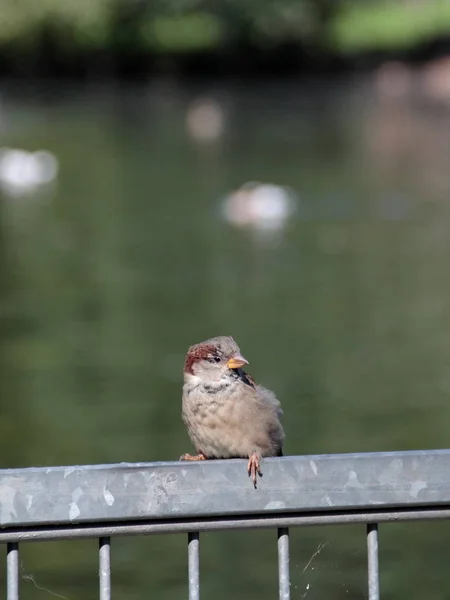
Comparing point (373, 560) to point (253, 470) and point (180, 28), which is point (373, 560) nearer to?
point (253, 470)

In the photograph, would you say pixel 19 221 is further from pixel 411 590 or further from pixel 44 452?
pixel 411 590

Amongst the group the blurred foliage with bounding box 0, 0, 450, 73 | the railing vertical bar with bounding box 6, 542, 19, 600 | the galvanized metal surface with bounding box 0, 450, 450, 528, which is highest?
the blurred foliage with bounding box 0, 0, 450, 73

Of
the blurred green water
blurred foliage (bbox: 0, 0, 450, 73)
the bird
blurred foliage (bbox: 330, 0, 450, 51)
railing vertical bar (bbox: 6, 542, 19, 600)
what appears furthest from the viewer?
blurred foliage (bbox: 330, 0, 450, 51)

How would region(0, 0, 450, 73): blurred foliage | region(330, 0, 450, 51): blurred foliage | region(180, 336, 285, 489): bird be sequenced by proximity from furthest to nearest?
region(330, 0, 450, 51): blurred foliage, region(0, 0, 450, 73): blurred foliage, region(180, 336, 285, 489): bird

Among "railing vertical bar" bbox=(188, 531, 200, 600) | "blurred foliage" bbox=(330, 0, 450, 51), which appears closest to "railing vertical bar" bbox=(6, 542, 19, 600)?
"railing vertical bar" bbox=(188, 531, 200, 600)

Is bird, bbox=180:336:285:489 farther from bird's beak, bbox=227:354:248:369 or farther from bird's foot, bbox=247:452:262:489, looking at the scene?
bird's foot, bbox=247:452:262:489

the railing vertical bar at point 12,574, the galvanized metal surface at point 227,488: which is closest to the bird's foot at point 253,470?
the galvanized metal surface at point 227,488

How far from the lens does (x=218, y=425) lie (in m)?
3.21

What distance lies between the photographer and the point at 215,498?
210 cm

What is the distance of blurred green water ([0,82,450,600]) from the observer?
5.67m

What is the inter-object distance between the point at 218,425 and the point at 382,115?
71.9ft

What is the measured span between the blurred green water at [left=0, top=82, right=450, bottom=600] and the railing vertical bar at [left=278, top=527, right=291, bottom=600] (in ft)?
6.80

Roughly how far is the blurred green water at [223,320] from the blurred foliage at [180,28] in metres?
9.78

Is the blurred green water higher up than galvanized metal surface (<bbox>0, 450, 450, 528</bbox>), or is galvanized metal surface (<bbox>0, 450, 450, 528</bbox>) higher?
the blurred green water
